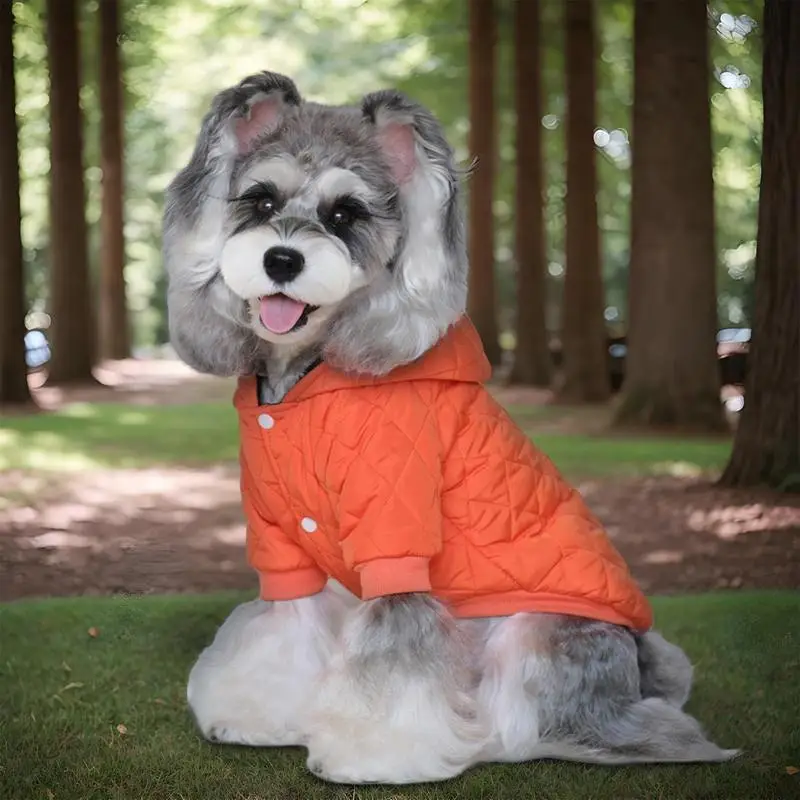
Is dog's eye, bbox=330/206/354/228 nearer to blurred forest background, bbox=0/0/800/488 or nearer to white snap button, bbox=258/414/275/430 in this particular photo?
blurred forest background, bbox=0/0/800/488

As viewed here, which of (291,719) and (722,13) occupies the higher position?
(722,13)

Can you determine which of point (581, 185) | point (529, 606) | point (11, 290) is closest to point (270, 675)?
point (529, 606)

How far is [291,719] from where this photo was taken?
2697 mm

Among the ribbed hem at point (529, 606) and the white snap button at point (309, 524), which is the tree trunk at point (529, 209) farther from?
the white snap button at point (309, 524)

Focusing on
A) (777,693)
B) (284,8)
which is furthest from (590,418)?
(777,693)

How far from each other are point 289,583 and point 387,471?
46cm

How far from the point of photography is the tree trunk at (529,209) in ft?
28.6

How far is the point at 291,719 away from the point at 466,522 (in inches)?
24.0

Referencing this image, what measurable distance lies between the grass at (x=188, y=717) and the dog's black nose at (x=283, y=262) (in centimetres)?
106

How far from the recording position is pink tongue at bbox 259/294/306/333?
7.72 ft

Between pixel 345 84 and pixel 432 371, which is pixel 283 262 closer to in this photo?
pixel 432 371

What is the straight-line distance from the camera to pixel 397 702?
2.46m

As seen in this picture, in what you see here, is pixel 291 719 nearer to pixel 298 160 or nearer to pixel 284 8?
pixel 298 160

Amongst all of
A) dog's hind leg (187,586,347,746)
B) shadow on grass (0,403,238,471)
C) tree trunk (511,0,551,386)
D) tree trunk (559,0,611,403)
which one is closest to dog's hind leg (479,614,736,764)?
dog's hind leg (187,586,347,746)
